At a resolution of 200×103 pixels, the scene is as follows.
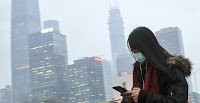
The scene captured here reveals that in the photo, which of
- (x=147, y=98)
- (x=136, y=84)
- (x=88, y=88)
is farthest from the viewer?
(x=88, y=88)

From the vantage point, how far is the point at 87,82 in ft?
558

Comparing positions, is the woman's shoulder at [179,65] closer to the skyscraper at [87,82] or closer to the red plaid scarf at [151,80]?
the red plaid scarf at [151,80]

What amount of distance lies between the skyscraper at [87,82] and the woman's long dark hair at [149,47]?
158m

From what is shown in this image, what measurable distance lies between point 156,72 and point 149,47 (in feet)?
0.49

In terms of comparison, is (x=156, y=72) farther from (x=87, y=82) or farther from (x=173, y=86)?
(x=87, y=82)

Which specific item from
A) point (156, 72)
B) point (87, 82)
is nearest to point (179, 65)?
point (156, 72)

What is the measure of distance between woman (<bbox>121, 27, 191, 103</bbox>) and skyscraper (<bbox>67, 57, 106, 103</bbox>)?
519 feet

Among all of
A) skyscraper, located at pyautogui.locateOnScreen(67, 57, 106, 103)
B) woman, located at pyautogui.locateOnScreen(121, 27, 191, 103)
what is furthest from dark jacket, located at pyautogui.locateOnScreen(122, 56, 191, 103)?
skyscraper, located at pyautogui.locateOnScreen(67, 57, 106, 103)

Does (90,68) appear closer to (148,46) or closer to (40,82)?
(40,82)

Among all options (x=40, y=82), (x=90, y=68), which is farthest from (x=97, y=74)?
(x=40, y=82)

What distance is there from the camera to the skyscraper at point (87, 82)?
162000 millimetres

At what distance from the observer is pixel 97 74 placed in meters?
174

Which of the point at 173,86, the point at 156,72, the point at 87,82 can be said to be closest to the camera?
the point at 173,86

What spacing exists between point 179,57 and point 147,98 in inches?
14.9
